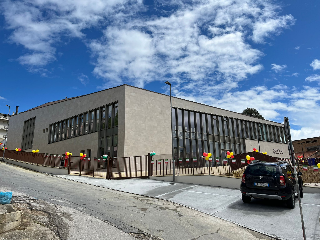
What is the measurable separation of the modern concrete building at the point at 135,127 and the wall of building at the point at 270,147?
0.65ft

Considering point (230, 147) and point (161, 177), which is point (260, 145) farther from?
point (161, 177)

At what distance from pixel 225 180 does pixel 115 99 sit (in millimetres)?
18704

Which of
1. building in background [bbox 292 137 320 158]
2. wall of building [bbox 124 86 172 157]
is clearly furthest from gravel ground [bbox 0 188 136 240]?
building in background [bbox 292 137 320 158]

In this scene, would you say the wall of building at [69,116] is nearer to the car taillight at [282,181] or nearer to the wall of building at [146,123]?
the wall of building at [146,123]

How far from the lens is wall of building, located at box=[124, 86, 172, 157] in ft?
91.2

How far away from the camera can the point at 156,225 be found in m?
7.10

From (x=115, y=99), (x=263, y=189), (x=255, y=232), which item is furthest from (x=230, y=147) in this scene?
(x=255, y=232)

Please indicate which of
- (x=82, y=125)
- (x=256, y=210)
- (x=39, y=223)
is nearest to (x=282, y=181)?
(x=256, y=210)

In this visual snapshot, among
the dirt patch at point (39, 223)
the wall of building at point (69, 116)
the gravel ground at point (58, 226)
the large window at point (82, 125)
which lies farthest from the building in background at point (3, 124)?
the gravel ground at point (58, 226)

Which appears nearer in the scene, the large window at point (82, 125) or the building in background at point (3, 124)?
the large window at point (82, 125)

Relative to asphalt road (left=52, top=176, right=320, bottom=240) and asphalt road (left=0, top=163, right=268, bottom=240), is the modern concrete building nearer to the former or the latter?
asphalt road (left=52, top=176, right=320, bottom=240)

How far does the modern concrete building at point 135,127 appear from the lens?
1121 inches

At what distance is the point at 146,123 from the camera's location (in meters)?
29.4

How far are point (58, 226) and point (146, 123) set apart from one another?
76.8ft
